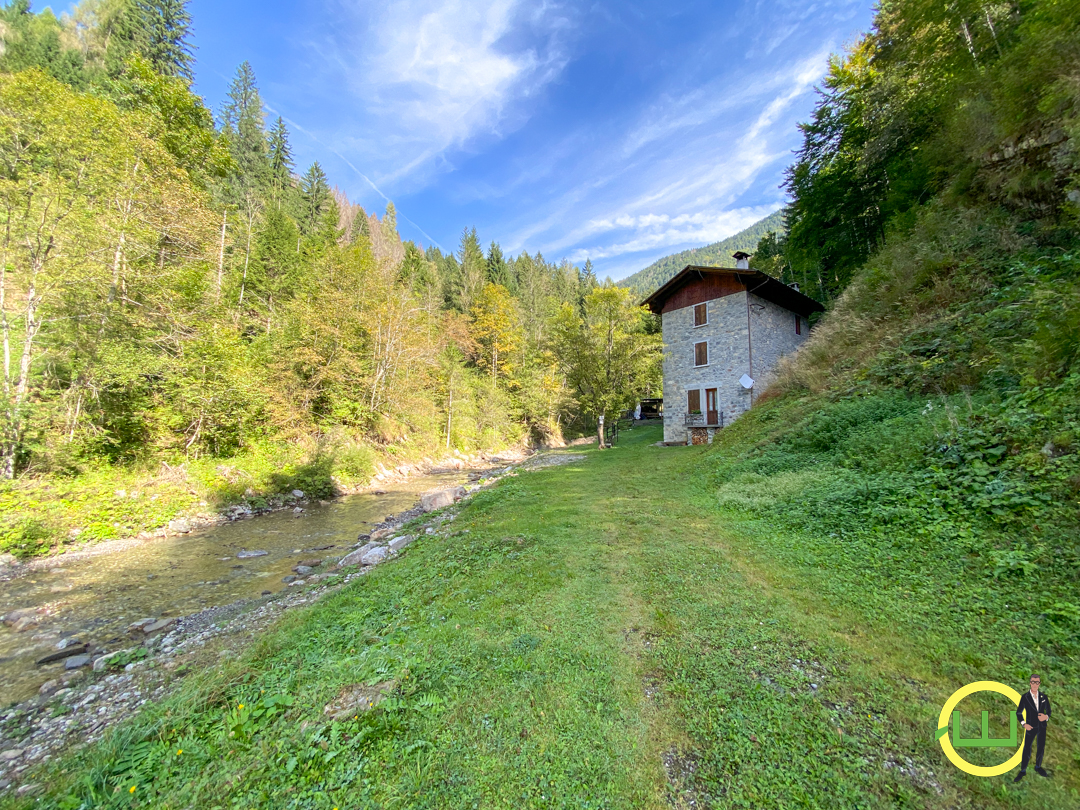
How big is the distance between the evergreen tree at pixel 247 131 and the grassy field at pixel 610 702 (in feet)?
101

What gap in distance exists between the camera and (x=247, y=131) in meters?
28.2

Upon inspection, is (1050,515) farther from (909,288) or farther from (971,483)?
(909,288)

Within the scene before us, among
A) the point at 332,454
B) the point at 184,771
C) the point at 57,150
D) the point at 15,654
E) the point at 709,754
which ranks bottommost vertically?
Result: the point at 15,654

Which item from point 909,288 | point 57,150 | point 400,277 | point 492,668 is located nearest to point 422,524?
point 492,668

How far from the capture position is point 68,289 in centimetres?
906

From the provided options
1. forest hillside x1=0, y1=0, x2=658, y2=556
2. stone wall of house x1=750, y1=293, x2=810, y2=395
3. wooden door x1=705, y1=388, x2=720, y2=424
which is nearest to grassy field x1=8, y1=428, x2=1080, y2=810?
forest hillside x1=0, y1=0, x2=658, y2=556

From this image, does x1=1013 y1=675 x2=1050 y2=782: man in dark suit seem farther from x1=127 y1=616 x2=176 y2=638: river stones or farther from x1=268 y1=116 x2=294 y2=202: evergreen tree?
x1=268 y1=116 x2=294 y2=202: evergreen tree

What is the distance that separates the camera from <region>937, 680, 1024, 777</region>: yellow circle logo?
6.32ft

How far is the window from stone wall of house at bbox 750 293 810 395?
6.75ft

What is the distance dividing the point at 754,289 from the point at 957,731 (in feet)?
61.0

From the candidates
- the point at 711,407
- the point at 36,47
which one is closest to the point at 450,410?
the point at 711,407

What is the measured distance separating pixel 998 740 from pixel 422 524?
8194mm

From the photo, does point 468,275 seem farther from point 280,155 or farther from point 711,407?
point 711,407

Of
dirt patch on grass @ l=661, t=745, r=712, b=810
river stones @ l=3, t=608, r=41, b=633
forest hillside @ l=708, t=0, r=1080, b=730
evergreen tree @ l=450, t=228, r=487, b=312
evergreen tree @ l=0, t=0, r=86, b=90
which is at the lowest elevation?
river stones @ l=3, t=608, r=41, b=633
